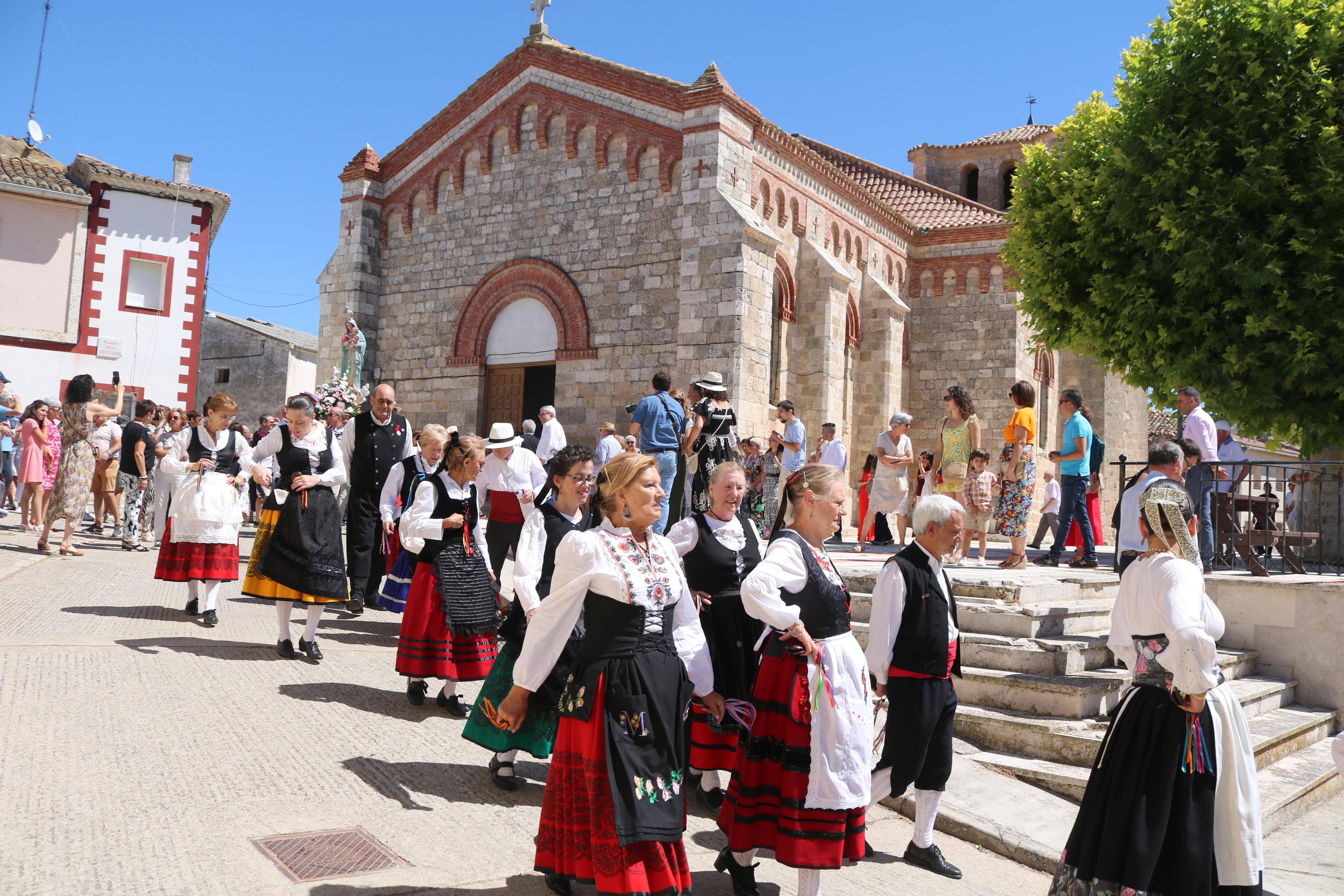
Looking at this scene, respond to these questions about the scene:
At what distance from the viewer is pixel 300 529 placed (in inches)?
268

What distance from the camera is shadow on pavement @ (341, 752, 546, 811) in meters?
4.55

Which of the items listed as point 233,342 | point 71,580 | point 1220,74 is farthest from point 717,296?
point 233,342

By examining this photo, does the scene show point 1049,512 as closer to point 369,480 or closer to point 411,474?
point 369,480

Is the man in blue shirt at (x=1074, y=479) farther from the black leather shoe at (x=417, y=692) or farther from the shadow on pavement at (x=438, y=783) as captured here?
the shadow on pavement at (x=438, y=783)

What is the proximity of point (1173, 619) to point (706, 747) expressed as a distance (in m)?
2.22

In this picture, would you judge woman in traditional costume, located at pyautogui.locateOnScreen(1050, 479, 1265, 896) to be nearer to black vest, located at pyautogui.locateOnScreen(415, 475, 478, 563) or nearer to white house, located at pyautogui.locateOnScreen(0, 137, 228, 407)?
black vest, located at pyautogui.locateOnScreen(415, 475, 478, 563)

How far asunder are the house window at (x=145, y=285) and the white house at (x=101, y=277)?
2 cm

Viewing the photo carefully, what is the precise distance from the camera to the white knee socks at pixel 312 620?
22.2 feet

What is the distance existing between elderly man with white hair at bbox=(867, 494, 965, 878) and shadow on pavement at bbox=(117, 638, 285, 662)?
447 cm

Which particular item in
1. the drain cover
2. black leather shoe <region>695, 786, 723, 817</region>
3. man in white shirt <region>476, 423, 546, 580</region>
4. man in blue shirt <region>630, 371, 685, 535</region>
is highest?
man in blue shirt <region>630, 371, 685, 535</region>

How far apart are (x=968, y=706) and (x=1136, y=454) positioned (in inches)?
952

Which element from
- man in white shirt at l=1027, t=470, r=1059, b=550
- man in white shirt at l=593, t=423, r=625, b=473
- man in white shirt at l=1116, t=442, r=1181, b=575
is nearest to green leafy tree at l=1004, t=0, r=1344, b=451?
man in white shirt at l=1027, t=470, r=1059, b=550

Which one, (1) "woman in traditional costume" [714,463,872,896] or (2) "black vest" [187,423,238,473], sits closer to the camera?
(1) "woman in traditional costume" [714,463,872,896]

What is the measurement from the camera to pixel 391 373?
20922mm
